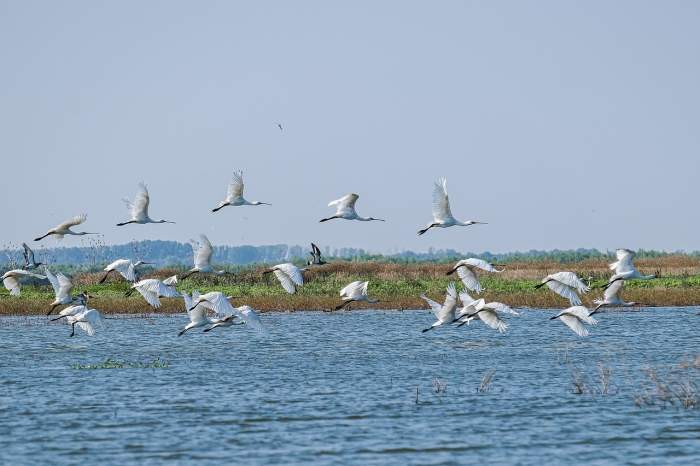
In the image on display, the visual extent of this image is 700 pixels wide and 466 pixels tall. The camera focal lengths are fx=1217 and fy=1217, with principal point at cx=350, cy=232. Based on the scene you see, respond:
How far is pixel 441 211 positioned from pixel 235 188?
4457 mm

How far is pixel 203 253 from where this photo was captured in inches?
1004

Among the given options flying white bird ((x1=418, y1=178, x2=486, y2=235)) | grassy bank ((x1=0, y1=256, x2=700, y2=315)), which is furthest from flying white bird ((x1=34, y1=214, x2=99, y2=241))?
grassy bank ((x1=0, y1=256, x2=700, y2=315))

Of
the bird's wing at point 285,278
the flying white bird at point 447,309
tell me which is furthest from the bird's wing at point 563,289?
the bird's wing at point 285,278

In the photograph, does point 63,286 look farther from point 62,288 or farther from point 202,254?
point 202,254

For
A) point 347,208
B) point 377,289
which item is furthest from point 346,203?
point 377,289

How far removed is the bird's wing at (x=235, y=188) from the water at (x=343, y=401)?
378 cm

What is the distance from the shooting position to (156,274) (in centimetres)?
5919

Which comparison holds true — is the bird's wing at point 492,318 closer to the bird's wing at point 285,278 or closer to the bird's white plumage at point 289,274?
the bird's white plumage at point 289,274

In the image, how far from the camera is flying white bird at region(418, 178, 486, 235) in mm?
24891

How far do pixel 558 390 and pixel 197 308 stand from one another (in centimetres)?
800

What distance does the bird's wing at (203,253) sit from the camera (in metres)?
25.4

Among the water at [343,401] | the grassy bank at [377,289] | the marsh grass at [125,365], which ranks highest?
the grassy bank at [377,289]

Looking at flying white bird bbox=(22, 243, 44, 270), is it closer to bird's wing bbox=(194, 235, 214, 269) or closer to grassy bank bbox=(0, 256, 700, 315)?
bird's wing bbox=(194, 235, 214, 269)

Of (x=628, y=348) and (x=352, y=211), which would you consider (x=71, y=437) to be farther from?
(x=628, y=348)
